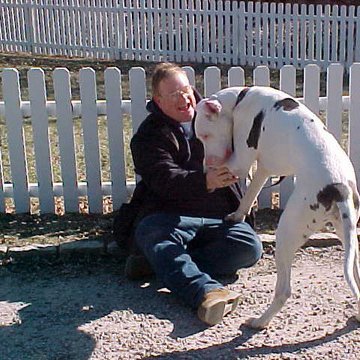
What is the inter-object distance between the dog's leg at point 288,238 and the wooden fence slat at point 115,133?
218 centimetres

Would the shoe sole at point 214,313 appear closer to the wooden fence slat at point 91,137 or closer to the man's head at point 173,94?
the man's head at point 173,94

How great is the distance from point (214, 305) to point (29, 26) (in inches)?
472

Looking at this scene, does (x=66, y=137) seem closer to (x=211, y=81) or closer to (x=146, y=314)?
(x=211, y=81)

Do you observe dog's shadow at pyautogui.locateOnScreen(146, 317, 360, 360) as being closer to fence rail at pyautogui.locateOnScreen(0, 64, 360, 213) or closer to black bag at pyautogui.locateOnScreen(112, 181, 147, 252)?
black bag at pyautogui.locateOnScreen(112, 181, 147, 252)

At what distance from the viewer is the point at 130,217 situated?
15.2 ft

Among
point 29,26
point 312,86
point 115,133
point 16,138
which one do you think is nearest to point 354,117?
point 312,86

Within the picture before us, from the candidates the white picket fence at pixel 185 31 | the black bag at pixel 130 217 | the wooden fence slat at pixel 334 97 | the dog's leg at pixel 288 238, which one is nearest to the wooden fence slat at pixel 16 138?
the black bag at pixel 130 217

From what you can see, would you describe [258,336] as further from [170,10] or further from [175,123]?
[170,10]

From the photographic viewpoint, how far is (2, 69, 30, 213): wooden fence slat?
217 inches

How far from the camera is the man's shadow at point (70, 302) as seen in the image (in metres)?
3.92

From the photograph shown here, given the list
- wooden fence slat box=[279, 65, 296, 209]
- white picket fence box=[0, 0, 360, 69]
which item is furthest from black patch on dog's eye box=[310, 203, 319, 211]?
white picket fence box=[0, 0, 360, 69]

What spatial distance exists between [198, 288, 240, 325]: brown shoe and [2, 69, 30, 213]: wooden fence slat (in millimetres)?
2218

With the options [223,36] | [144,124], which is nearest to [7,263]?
[144,124]

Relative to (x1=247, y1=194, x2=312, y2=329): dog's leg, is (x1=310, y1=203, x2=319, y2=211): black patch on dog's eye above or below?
above
